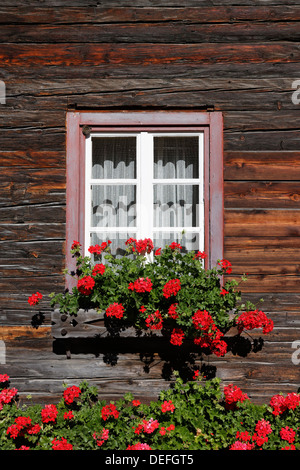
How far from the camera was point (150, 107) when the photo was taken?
349cm

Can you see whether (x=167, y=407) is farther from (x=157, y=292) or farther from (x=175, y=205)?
(x=175, y=205)

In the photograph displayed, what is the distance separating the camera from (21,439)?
Answer: 129 inches

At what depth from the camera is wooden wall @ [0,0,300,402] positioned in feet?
11.3

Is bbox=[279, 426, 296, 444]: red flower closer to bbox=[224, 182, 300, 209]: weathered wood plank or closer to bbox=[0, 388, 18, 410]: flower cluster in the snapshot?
bbox=[224, 182, 300, 209]: weathered wood plank

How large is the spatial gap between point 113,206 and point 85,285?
83cm

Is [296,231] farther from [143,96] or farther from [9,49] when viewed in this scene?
[9,49]

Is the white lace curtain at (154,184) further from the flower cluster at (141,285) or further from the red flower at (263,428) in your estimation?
the red flower at (263,428)

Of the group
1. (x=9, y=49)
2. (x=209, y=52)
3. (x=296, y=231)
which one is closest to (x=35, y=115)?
(x=9, y=49)

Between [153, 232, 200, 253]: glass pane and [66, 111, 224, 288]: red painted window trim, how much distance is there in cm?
14

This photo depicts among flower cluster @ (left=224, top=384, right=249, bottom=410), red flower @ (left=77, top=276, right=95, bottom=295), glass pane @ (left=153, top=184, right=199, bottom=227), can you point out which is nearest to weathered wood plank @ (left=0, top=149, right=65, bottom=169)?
glass pane @ (left=153, top=184, right=199, bottom=227)

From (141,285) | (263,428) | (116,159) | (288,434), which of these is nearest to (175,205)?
(116,159)

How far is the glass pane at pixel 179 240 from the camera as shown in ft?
11.7

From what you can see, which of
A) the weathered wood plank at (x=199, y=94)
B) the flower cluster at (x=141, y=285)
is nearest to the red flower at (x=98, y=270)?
the flower cluster at (x=141, y=285)

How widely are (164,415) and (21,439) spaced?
1.18 m
